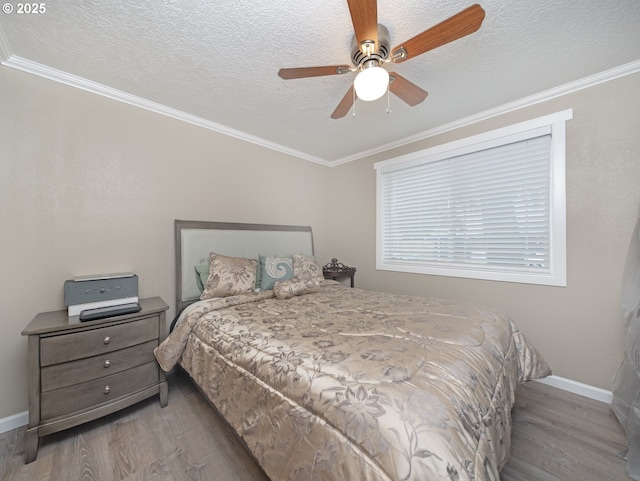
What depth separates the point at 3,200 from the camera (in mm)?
1666

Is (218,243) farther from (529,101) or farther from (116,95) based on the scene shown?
(529,101)

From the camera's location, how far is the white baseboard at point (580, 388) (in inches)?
75.5

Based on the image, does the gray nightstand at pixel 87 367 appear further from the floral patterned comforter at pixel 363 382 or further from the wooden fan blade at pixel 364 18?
the wooden fan blade at pixel 364 18

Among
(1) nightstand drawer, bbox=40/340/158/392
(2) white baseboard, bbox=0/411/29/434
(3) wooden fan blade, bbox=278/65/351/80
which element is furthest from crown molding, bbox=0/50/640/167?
(2) white baseboard, bbox=0/411/29/434

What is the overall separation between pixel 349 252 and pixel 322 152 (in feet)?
4.95

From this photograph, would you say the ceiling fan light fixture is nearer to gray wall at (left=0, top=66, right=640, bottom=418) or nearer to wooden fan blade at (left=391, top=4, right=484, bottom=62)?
wooden fan blade at (left=391, top=4, right=484, bottom=62)

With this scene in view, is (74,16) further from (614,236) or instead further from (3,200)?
(614,236)

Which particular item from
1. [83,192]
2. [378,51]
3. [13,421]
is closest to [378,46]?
[378,51]

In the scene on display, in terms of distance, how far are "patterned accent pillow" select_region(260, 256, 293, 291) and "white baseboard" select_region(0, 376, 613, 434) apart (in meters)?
1.82

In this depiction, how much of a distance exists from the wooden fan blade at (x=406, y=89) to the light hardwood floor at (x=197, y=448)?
230 centimetres

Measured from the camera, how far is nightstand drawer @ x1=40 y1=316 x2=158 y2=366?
4.83 feet

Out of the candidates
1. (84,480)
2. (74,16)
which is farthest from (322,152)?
(84,480)

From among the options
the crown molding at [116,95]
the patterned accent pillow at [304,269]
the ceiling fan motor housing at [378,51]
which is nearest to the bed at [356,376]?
the patterned accent pillow at [304,269]

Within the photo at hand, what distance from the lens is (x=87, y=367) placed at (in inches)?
62.4
